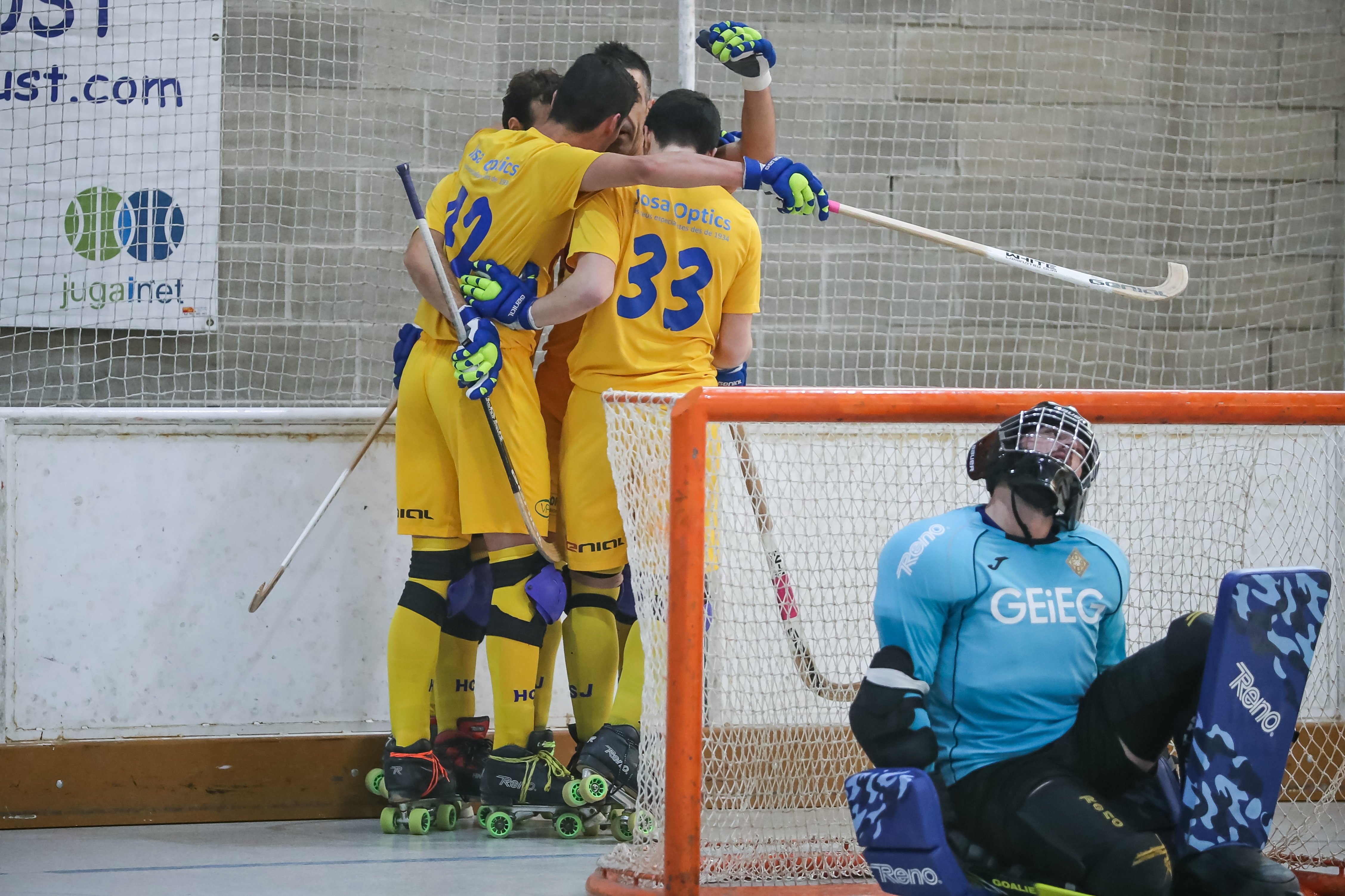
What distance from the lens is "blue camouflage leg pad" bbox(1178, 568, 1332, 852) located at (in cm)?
193

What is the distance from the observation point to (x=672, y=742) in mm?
2234

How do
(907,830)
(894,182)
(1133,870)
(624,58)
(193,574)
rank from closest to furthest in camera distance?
(1133,870) → (907,830) → (624,58) → (193,574) → (894,182)

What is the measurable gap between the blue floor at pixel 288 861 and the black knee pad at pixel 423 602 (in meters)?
0.50

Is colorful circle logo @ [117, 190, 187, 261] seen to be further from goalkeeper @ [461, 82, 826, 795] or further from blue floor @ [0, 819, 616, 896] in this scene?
blue floor @ [0, 819, 616, 896]

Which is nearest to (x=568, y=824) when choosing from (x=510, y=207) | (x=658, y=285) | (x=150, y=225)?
(x=658, y=285)

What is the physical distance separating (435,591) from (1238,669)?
5.77 feet

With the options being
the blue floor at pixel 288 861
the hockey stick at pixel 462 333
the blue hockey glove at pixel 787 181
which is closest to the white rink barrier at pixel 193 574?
the blue floor at pixel 288 861

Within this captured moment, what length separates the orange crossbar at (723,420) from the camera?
7.30 feet

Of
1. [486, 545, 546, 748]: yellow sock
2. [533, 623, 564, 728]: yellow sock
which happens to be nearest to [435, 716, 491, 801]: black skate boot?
[533, 623, 564, 728]: yellow sock

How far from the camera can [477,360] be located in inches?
109

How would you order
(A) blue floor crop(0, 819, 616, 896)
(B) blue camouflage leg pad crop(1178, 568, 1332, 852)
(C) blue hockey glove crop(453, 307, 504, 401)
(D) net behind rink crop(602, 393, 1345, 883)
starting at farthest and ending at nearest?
→ (C) blue hockey glove crop(453, 307, 504, 401)
(D) net behind rink crop(602, 393, 1345, 883)
(A) blue floor crop(0, 819, 616, 896)
(B) blue camouflage leg pad crop(1178, 568, 1332, 852)

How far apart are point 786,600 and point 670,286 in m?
0.75

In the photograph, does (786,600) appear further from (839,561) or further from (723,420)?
(723,420)

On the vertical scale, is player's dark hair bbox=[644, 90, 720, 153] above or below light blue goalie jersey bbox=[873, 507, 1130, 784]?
above
